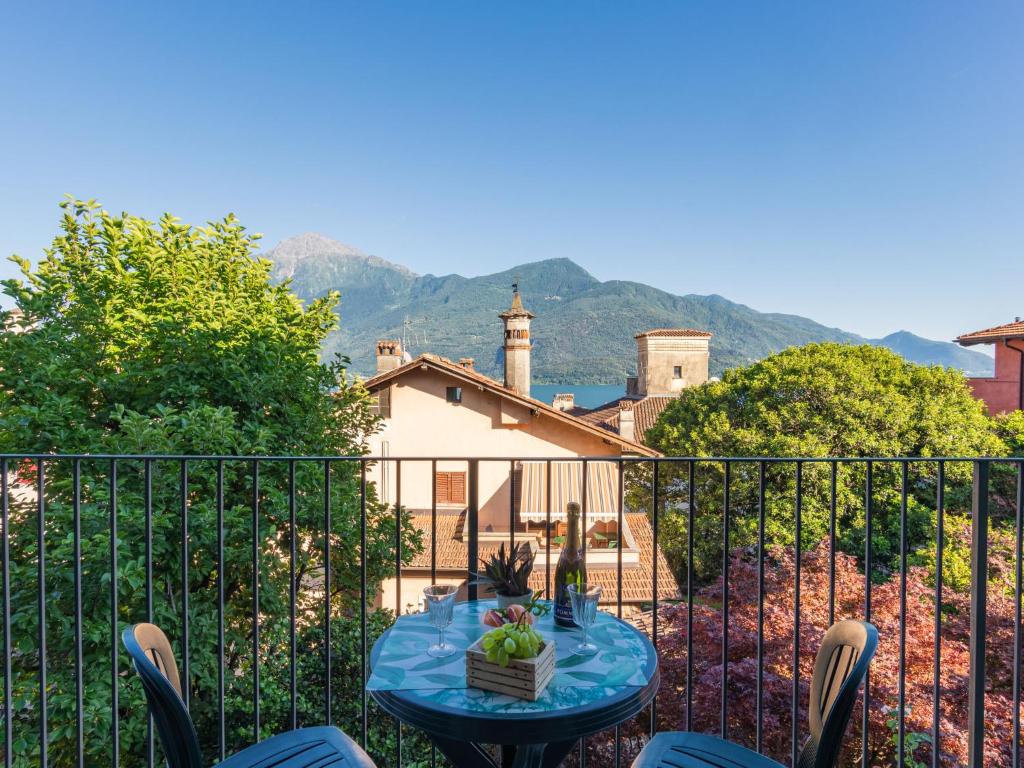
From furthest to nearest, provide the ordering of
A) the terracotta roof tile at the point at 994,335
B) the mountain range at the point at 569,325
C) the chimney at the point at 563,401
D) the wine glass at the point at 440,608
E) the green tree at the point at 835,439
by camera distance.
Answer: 1. the mountain range at the point at 569,325
2. the chimney at the point at 563,401
3. the terracotta roof tile at the point at 994,335
4. the green tree at the point at 835,439
5. the wine glass at the point at 440,608

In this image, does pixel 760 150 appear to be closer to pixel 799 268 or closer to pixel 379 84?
pixel 799 268

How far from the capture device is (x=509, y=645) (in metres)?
1.13

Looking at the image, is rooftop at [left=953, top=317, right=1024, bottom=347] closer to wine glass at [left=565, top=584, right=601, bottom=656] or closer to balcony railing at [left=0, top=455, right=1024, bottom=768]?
balcony railing at [left=0, top=455, right=1024, bottom=768]

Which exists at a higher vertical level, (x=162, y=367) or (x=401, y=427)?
(x=162, y=367)

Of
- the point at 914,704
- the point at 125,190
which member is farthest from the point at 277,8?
the point at 914,704

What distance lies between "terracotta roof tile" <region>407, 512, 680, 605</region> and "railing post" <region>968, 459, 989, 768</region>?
286 inches

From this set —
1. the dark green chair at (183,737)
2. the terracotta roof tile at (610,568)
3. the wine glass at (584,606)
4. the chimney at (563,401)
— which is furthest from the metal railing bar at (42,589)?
the chimney at (563,401)

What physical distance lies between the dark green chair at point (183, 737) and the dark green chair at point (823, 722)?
2.39 feet

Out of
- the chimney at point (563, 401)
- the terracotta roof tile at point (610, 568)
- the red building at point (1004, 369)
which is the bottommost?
the terracotta roof tile at point (610, 568)

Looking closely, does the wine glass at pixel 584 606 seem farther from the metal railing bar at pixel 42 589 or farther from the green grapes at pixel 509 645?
the metal railing bar at pixel 42 589

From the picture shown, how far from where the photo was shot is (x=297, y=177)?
82.2 ft

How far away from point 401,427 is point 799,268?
2709 cm

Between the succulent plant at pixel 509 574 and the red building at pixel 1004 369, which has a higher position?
the red building at pixel 1004 369

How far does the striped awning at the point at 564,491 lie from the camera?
39.5 ft
